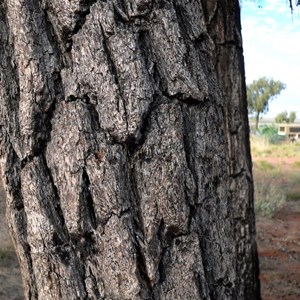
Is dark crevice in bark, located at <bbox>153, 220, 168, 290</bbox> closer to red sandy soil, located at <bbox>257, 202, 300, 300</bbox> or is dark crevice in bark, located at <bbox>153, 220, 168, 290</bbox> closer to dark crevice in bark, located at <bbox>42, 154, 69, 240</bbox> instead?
dark crevice in bark, located at <bbox>42, 154, 69, 240</bbox>

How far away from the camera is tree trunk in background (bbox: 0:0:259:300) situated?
4.33ft

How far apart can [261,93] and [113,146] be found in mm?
36889

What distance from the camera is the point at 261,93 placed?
37.4 m

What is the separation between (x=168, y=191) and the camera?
1328 mm

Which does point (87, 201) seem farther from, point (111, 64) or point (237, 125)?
point (237, 125)

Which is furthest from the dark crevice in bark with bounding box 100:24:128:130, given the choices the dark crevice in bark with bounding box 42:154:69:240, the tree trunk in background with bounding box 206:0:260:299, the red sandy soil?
the red sandy soil

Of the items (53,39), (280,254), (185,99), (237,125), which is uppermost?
(53,39)

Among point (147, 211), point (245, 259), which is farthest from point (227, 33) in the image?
point (147, 211)

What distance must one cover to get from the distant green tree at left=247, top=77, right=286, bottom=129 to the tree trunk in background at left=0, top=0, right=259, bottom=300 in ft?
115

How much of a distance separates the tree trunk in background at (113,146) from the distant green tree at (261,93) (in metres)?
34.9

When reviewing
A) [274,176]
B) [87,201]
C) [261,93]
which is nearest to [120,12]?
[87,201]

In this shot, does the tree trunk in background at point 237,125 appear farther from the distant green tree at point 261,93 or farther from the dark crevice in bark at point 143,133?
the distant green tree at point 261,93

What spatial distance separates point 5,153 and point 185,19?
541 mm

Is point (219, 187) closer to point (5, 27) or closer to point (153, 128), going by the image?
point (153, 128)
